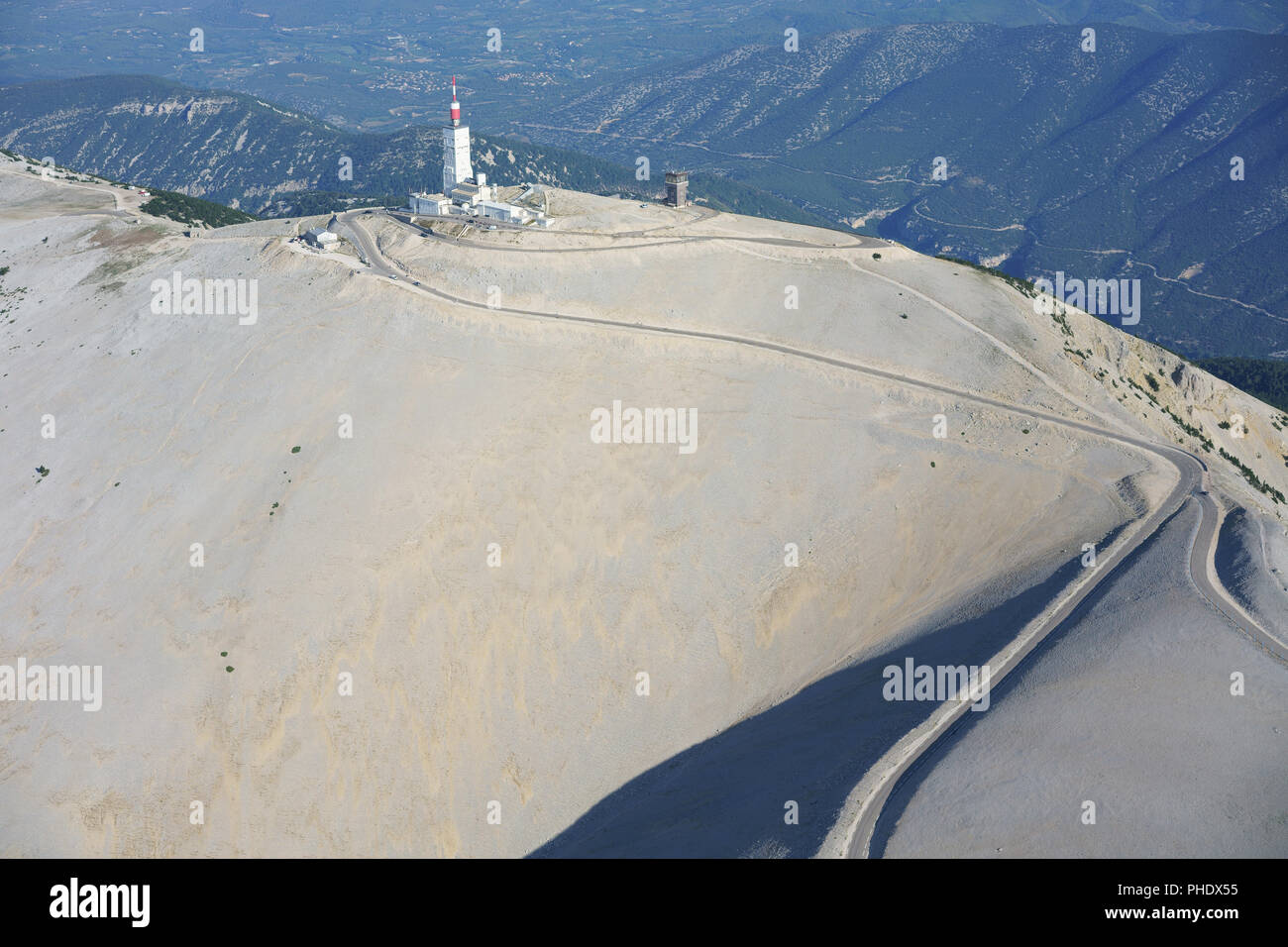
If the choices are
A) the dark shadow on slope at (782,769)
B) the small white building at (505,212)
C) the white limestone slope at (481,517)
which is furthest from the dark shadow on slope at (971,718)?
the small white building at (505,212)

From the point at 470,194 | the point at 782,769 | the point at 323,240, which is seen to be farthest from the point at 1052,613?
the point at 323,240

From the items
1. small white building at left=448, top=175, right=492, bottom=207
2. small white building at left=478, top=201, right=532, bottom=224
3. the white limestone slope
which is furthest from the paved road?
small white building at left=478, top=201, right=532, bottom=224

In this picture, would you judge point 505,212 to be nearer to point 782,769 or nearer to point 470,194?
point 470,194

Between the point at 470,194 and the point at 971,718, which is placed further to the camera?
the point at 470,194

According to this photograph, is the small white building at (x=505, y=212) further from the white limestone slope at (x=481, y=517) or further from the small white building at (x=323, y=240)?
the small white building at (x=323, y=240)

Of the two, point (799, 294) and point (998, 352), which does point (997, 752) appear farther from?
point (799, 294)
